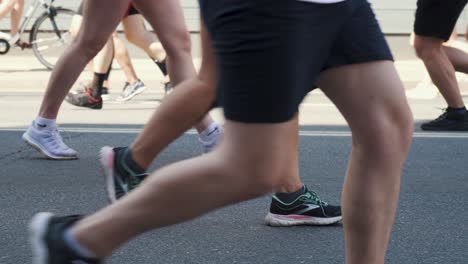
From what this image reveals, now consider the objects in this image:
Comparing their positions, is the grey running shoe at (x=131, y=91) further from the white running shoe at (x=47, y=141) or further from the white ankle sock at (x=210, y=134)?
the white ankle sock at (x=210, y=134)

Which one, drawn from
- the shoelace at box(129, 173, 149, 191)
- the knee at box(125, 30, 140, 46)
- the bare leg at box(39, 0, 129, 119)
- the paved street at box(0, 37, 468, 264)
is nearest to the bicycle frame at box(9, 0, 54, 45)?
the paved street at box(0, 37, 468, 264)

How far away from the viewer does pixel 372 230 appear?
3326 millimetres

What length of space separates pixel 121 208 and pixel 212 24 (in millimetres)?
520

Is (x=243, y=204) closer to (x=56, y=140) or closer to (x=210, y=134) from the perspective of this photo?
(x=210, y=134)

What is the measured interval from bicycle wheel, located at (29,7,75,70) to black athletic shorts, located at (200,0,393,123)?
10.4 metres

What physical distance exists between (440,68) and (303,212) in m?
3.45

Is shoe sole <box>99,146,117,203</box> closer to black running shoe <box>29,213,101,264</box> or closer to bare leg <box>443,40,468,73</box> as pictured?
black running shoe <box>29,213,101,264</box>

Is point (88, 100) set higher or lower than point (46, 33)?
higher

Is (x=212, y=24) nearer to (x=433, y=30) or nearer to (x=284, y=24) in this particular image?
(x=284, y=24)

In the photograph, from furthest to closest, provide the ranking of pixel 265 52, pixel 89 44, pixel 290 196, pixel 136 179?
pixel 89 44 → pixel 290 196 → pixel 136 179 → pixel 265 52

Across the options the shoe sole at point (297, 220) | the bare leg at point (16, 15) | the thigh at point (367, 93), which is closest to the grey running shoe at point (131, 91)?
the bare leg at point (16, 15)

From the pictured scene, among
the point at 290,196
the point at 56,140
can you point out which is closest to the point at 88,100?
the point at 56,140

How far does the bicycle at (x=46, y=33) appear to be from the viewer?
1344 cm

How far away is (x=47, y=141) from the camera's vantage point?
20.7 feet
